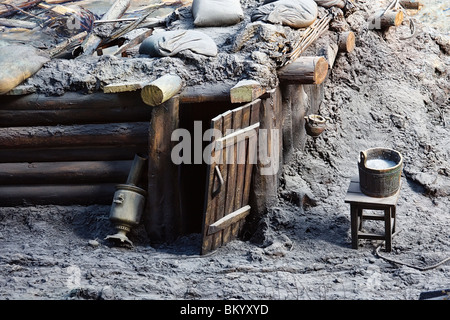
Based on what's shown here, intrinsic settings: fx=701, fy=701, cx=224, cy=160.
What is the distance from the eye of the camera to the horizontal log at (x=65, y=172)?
7.86 metres

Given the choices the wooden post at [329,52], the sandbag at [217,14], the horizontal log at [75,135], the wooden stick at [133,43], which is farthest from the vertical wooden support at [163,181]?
the wooden post at [329,52]

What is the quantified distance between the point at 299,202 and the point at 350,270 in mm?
1364

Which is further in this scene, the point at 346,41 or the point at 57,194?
the point at 346,41

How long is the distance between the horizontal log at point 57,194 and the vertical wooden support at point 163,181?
60cm

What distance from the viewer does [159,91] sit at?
695 centimetres

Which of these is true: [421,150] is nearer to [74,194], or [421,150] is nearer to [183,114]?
[183,114]

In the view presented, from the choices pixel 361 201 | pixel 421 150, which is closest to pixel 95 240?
pixel 361 201

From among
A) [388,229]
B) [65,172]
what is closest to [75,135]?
[65,172]

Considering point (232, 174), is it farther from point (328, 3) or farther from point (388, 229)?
point (328, 3)

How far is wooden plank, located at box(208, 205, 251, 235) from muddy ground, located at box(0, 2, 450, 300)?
24 centimetres

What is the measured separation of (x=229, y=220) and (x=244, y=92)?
138 centimetres

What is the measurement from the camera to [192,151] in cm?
775

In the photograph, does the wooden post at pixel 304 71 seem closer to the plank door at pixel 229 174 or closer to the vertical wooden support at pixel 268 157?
the vertical wooden support at pixel 268 157

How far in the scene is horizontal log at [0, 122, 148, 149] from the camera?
25.1 ft
